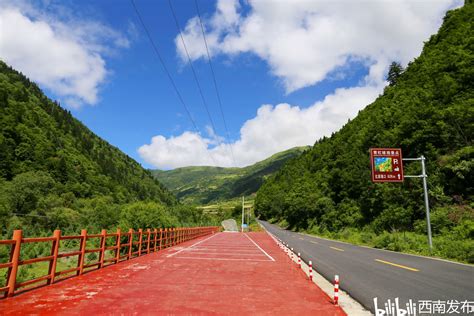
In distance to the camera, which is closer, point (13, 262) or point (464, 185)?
point (13, 262)

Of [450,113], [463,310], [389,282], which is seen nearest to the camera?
[463,310]

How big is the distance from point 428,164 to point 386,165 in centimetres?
1331

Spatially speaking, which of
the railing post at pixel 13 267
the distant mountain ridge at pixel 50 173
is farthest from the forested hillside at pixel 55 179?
the railing post at pixel 13 267

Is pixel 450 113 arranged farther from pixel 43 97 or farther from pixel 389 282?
pixel 43 97

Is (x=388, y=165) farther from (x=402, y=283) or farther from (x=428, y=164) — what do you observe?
(x=402, y=283)

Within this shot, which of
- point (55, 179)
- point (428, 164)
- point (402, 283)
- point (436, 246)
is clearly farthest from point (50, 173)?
point (402, 283)

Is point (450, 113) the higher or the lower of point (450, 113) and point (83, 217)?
the higher

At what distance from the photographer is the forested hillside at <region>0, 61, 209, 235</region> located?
70.8 metres

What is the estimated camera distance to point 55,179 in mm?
102688

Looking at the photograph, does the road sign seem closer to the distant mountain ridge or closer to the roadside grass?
the roadside grass

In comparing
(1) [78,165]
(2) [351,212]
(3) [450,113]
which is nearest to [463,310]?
(3) [450,113]

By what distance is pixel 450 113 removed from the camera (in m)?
32.2

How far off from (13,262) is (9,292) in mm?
616

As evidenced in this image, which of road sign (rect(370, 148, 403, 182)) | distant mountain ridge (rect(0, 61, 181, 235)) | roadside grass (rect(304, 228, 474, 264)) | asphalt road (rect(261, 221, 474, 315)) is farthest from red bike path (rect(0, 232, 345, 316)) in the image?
distant mountain ridge (rect(0, 61, 181, 235))
